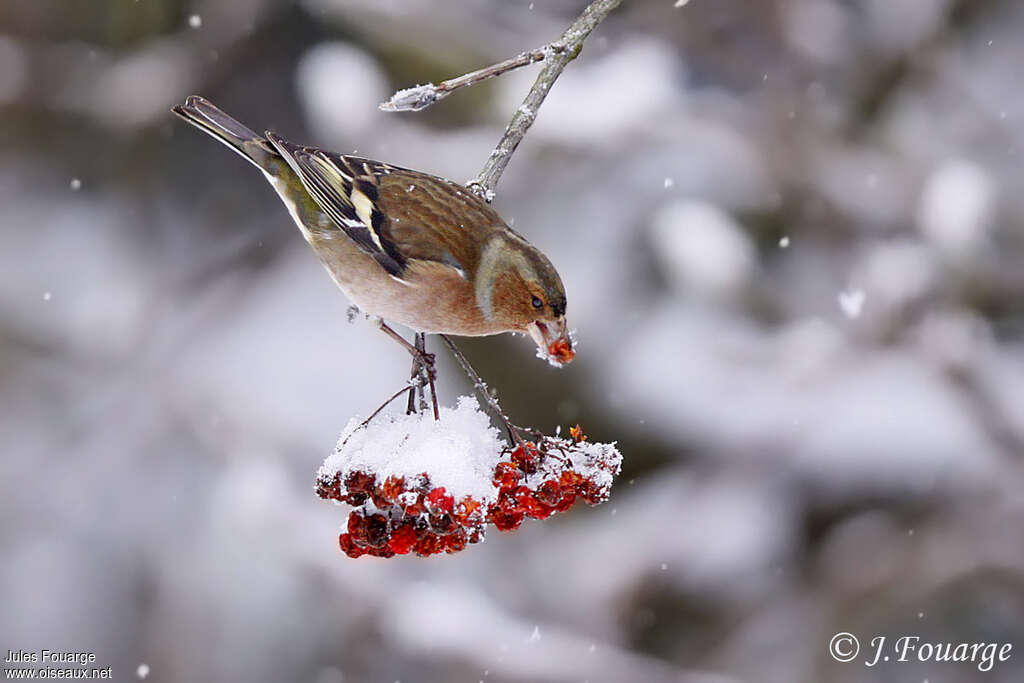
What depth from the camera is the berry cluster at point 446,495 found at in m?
1.54

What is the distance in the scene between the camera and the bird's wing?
194 centimetres

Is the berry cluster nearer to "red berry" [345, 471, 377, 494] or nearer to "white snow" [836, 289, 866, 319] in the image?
"red berry" [345, 471, 377, 494]

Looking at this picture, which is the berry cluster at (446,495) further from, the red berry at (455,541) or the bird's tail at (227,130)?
the bird's tail at (227,130)

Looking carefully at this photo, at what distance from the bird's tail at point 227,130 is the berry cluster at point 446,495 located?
947mm

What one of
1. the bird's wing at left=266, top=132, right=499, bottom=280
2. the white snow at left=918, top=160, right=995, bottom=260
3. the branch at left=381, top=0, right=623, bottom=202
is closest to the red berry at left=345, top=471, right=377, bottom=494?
the bird's wing at left=266, top=132, right=499, bottom=280

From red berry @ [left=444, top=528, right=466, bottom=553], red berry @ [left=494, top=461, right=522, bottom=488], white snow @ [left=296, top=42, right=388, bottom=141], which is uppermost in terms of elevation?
white snow @ [left=296, top=42, right=388, bottom=141]

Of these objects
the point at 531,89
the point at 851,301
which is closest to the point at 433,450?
the point at 531,89

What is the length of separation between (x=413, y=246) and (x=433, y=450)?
53 cm

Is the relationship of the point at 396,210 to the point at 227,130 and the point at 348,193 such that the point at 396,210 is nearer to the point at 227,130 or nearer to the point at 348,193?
the point at 348,193

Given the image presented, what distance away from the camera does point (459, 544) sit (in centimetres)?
159

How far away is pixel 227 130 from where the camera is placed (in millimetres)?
2160

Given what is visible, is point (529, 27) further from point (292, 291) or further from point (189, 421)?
point (189, 421)

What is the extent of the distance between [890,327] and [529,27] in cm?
217

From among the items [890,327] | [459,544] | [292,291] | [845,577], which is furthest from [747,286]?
[459,544]
